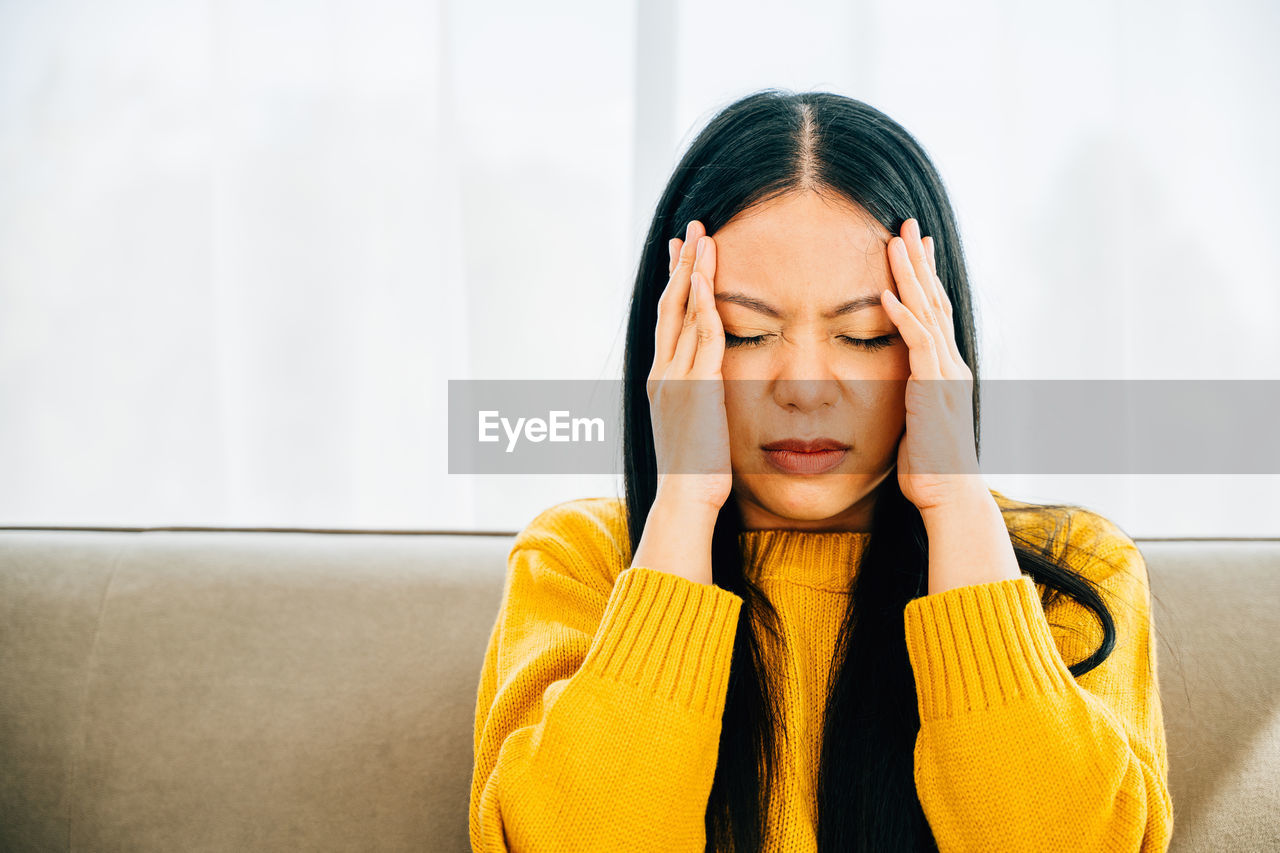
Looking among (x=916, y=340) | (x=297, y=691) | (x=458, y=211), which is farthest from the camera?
(x=458, y=211)

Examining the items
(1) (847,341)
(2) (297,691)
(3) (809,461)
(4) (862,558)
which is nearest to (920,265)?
(1) (847,341)

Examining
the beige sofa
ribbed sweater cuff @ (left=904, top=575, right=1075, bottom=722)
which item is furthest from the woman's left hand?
the beige sofa

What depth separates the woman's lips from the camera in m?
0.97

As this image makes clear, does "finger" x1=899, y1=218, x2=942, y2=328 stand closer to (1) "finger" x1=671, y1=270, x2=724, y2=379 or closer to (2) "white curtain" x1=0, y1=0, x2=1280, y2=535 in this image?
(1) "finger" x1=671, y1=270, x2=724, y2=379

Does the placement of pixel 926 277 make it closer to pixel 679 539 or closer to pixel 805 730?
pixel 679 539

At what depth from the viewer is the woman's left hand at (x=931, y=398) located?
91cm

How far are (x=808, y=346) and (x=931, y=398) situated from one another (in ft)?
0.47

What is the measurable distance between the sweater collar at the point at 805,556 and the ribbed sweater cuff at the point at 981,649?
17 centimetres

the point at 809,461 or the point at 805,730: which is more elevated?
the point at 809,461

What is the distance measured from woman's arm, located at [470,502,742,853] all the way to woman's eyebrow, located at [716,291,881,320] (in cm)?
29

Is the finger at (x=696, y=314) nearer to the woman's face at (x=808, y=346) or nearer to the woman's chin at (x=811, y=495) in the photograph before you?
the woman's face at (x=808, y=346)

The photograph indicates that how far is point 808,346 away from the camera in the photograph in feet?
3.01

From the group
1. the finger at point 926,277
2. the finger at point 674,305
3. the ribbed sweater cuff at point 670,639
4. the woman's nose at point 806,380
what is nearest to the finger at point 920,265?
the finger at point 926,277

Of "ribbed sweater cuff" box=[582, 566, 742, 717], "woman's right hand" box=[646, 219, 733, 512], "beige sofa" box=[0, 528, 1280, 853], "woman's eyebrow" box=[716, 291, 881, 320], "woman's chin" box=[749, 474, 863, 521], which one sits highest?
"woman's eyebrow" box=[716, 291, 881, 320]
